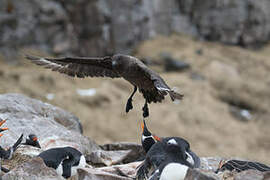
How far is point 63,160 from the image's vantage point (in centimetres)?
521

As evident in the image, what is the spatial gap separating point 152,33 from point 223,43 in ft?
24.8

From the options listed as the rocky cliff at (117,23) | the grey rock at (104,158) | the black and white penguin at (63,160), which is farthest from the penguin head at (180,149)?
the rocky cliff at (117,23)

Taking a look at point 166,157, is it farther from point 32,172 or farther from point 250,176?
point 32,172

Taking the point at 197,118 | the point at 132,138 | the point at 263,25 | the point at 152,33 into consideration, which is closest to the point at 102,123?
the point at 132,138

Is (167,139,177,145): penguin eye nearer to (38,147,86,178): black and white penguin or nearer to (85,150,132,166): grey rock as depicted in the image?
(38,147,86,178): black and white penguin

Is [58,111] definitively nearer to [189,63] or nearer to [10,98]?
[10,98]

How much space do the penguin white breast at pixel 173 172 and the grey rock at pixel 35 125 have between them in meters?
2.59

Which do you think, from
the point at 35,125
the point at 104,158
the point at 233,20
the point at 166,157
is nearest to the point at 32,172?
the point at 166,157

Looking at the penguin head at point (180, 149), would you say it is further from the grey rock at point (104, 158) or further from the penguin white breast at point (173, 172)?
the grey rock at point (104, 158)

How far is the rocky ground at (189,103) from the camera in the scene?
1945cm

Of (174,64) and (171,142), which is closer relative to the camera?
(171,142)

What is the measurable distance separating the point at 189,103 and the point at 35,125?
60.9 ft

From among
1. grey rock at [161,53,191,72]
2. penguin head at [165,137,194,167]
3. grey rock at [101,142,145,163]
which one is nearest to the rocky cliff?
grey rock at [161,53,191,72]

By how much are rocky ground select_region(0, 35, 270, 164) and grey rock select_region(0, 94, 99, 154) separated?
31.6 feet
